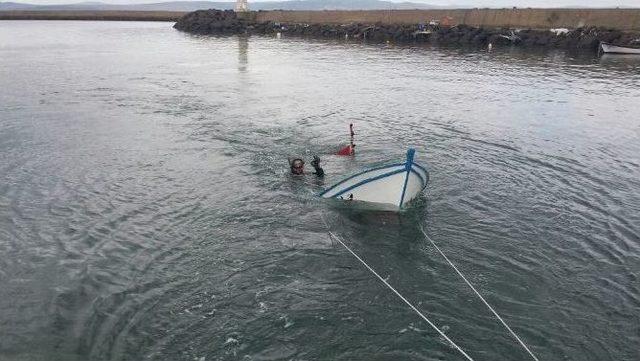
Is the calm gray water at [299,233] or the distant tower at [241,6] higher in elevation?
the distant tower at [241,6]

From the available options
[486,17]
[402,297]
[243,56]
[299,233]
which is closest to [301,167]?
[299,233]

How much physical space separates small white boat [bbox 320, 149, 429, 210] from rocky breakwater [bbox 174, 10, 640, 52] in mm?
58627

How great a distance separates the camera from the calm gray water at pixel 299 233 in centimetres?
920

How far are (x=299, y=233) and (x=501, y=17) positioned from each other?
75.3 m

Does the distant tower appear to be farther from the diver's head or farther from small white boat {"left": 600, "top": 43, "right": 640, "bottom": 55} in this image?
the diver's head

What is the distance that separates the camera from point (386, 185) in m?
14.0

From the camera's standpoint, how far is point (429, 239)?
12953 mm

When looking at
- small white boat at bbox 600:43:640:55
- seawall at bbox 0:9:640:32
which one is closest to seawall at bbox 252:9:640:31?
seawall at bbox 0:9:640:32

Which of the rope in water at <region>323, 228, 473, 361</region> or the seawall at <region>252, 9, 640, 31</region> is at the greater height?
the seawall at <region>252, 9, 640, 31</region>

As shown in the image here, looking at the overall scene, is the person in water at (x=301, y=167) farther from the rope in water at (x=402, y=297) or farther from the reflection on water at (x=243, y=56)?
the reflection on water at (x=243, y=56)

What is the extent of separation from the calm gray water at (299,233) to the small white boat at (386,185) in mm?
517

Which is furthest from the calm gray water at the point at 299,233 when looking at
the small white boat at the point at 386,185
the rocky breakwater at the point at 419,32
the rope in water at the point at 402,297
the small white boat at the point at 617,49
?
the rocky breakwater at the point at 419,32

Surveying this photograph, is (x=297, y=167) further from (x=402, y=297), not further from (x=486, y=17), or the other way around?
(x=486, y=17)

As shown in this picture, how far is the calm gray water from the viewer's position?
9.20 metres
